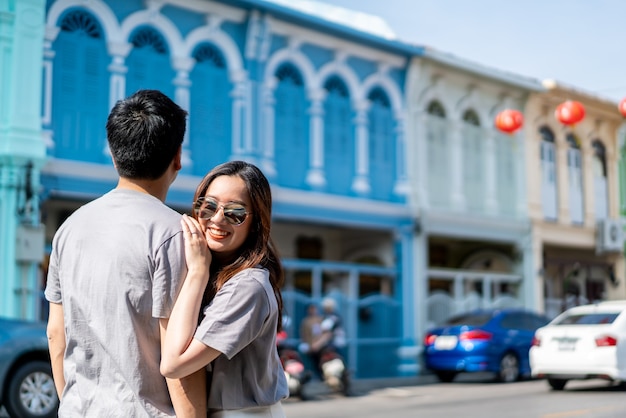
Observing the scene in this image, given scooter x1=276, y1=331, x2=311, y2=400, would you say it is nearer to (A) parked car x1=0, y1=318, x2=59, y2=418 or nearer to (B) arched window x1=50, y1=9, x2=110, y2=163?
(A) parked car x1=0, y1=318, x2=59, y2=418

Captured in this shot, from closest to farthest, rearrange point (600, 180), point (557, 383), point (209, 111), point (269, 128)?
point (557, 383), point (209, 111), point (269, 128), point (600, 180)

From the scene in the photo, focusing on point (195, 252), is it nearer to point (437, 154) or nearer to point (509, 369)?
point (509, 369)

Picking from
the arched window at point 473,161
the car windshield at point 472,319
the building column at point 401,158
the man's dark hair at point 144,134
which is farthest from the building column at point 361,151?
the man's dark hair at point 144,134

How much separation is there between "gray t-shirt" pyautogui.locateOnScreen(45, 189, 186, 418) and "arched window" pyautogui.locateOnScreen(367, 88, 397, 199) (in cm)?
1741

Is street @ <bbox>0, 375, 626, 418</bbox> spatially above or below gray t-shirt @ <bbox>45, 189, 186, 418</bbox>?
below

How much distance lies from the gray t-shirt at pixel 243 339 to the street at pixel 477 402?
27.5 ft

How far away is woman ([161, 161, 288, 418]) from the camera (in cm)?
254

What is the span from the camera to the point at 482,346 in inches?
661

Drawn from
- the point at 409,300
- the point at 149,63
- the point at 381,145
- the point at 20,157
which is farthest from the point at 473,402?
the point at 381,145

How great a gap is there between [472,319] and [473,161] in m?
6.01

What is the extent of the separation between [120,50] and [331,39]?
5137 mm

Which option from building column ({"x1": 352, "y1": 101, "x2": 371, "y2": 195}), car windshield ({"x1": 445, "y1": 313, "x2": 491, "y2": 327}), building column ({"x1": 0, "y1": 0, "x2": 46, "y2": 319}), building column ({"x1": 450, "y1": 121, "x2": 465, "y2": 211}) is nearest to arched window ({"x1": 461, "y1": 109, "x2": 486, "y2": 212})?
building column ({"x1": 450, "y1": 121, "x2": 465, "y2": 211})

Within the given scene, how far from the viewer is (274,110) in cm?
1834

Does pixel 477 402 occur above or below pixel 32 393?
below
